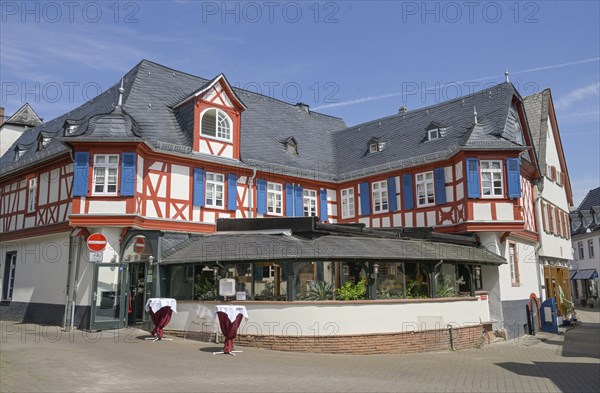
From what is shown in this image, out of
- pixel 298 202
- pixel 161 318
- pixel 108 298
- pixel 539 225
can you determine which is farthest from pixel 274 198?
pixel 539 225

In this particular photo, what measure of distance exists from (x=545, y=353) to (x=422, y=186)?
858 cm

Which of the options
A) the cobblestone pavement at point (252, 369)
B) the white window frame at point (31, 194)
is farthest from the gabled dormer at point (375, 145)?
the white window frame at point (31, 194)

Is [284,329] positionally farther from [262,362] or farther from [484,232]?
[484,232]

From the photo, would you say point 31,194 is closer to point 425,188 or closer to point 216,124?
point 216,124

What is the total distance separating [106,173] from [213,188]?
4.41 metres

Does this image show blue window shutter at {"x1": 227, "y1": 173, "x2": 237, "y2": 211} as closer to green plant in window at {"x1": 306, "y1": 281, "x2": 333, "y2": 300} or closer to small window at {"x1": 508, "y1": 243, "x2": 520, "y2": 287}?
green plant in window at {"x1": 306, "y1": 281, "x2": 333, "y2": 300}

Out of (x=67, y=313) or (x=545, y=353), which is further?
(x=67, y=313)

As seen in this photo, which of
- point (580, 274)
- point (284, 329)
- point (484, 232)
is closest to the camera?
point (284, 329)

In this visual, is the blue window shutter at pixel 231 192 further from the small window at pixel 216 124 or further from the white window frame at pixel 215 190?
the small window at pixel 216 124

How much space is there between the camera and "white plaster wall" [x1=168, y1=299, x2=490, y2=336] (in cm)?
1434

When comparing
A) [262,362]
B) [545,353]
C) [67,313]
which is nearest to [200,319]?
[262,362]

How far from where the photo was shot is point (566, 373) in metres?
12.3

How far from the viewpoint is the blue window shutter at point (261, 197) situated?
2225cm

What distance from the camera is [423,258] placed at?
1608 centimetres
